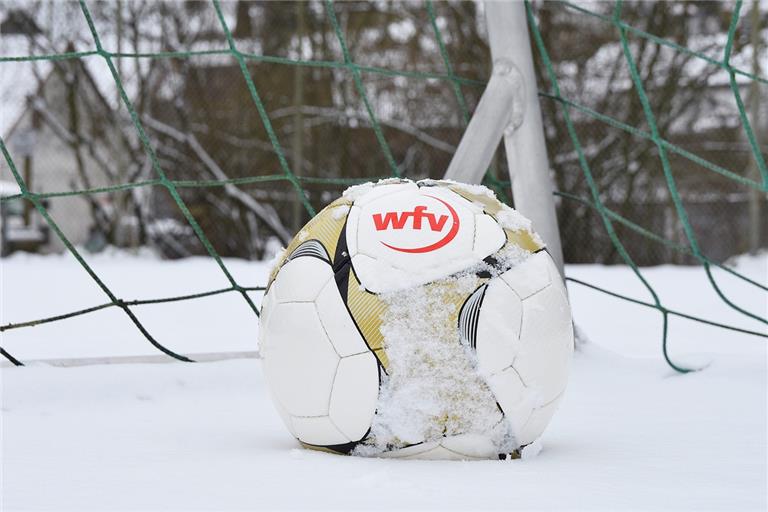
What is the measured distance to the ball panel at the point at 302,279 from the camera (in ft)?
4.21

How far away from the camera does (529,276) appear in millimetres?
1314

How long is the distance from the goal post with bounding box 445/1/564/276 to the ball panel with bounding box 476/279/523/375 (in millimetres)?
926

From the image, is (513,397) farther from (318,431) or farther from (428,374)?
(318,431)

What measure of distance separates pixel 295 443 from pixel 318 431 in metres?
0.17

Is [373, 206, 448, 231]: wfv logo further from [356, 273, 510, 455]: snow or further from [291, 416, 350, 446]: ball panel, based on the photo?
[291, 416, 350, 446]: ball panel

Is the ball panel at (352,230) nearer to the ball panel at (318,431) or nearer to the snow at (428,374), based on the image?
the snow at (428,374)

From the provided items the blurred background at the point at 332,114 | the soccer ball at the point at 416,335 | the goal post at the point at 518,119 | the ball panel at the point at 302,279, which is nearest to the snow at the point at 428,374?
the soccer ball at the point at 416,335

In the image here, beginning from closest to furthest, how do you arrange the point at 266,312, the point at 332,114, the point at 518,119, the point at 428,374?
1. the point at 428,374
2. the point at 266,312
3. the point at 518,119
4. the point at 332,114

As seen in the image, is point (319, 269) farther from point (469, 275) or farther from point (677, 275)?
point (677, 275)

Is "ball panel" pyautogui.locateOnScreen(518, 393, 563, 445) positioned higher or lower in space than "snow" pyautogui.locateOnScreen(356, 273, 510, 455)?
lower

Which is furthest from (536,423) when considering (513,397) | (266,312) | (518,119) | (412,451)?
(518,119)

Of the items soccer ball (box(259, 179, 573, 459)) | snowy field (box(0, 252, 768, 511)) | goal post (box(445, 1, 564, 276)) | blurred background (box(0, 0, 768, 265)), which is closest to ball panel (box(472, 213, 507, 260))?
soccer ball (box(259, 179, 573, 459))

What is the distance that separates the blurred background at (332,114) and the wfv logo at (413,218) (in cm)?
405

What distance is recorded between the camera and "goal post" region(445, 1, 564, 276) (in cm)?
219
